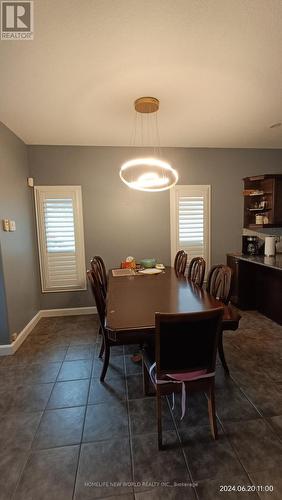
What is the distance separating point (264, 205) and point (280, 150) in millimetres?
1074

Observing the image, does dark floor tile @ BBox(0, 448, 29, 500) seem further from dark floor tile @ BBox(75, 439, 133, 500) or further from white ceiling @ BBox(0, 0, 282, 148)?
white ceiling @ BBox(0, 0, 282, 148)

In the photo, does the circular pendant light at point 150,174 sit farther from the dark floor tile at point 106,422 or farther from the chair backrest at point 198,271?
the dark floor tile at point 106,422

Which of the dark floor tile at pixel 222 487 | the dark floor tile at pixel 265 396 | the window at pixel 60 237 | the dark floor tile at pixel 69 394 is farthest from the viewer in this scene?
the window at pixel 60 237

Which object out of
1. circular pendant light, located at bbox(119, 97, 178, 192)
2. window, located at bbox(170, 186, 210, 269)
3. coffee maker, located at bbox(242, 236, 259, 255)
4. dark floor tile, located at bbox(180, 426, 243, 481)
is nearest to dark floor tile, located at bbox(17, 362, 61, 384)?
dark floor tile, located at bbox(180, 426, 243, 481)

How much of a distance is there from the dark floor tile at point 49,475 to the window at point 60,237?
249 cm

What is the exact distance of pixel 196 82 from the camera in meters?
2.04

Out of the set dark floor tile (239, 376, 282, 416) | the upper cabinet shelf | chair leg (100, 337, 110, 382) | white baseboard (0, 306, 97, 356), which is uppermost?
the upper cabinet shelf

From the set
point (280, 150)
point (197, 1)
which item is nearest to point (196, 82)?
point (197, 1)

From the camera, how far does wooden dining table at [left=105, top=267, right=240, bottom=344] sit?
155cm

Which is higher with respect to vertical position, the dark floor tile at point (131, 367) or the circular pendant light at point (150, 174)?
the circular pendant light at point (150, 174)

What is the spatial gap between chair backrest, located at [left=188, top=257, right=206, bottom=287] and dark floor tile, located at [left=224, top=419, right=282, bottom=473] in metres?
1.29

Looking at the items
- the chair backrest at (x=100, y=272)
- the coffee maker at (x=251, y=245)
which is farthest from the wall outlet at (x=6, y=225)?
the coffee maker at (x=251, y=245)

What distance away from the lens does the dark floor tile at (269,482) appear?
1.23 metres

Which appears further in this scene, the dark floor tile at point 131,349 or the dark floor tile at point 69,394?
the dark floor tile at point 131,349
